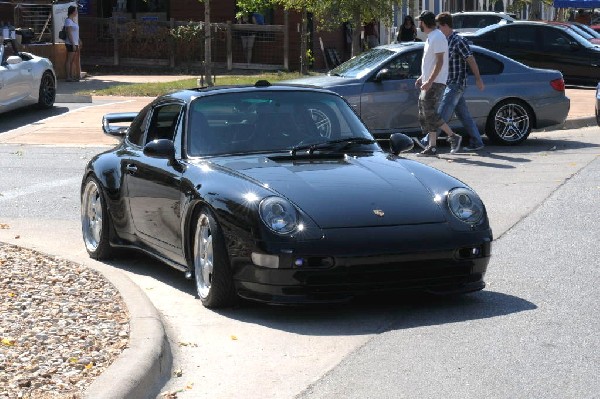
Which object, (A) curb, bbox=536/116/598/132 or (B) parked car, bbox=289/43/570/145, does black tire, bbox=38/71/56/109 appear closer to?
(B) parked car, bbox=289/43/570/145

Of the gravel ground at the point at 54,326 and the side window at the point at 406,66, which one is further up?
the side window at the point at 406,66

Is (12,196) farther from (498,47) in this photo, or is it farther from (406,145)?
(498,47)

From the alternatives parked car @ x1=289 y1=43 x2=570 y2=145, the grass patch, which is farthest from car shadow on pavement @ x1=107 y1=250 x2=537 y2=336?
the grass patch

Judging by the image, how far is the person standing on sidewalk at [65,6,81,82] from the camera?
2939 cm

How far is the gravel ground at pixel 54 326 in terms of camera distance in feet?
19.5

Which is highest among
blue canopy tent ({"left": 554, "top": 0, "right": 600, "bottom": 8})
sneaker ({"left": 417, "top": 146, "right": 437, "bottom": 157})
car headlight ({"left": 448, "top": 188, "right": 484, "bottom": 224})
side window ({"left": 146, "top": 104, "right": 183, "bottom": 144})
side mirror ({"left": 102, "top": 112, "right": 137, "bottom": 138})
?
blue canopy tent ({"left": 554, "top": 0, "right": 600, "bottom": 8})

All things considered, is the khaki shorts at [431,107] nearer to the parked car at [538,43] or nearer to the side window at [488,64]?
the side window at [488,64]

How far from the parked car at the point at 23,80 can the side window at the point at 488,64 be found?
8.24m

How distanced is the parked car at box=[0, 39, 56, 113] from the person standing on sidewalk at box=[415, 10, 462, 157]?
27.4ft

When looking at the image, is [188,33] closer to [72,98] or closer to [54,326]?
[72,98]

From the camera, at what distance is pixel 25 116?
23.1m

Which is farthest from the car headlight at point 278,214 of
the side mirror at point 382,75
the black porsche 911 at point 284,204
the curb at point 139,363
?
the side mirror at point 382,75

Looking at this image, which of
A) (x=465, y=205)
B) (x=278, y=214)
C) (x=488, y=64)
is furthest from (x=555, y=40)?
(x=278, y=214)

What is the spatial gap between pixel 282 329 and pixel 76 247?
3.47 meters
